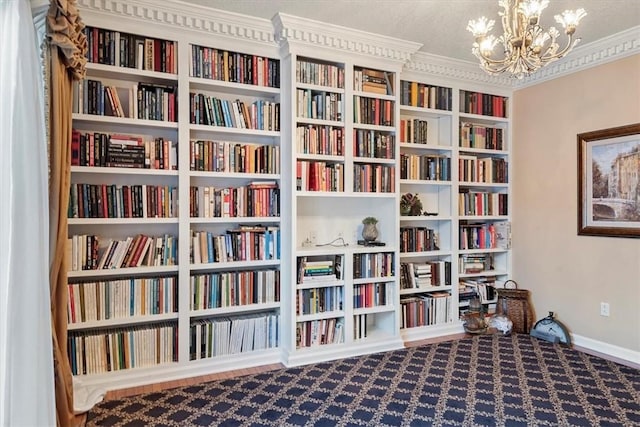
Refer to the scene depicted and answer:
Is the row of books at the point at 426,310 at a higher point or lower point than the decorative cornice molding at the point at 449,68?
lower

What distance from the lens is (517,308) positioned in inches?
157

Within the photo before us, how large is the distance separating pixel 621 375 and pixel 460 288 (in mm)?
1445

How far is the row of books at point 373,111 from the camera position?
3.41m

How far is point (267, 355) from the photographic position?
3189 millimetres

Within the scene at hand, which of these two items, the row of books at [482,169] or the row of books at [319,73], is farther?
the row of books at [482,169]

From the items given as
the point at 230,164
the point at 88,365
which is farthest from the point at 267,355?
the point at 230,164

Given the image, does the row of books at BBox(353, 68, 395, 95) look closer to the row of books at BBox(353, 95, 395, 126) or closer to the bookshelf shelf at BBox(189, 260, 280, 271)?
the row of books at BBox(353, 95, 395, 126)

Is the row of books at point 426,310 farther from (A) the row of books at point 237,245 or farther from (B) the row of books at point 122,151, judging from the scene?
(B) the row of books at point 122,151

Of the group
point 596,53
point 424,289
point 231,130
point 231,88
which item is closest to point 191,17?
point 231,88

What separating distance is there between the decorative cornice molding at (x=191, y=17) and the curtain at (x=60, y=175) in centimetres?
79

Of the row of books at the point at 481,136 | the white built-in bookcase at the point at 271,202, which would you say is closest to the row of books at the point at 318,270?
the white built-in bookcase at the point at 271,202

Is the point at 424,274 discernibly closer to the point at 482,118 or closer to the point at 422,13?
the point at 482,118

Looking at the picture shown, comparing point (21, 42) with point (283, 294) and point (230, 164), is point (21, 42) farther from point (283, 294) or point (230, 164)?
point (283, 294)

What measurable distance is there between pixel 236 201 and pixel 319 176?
2.27 ft
